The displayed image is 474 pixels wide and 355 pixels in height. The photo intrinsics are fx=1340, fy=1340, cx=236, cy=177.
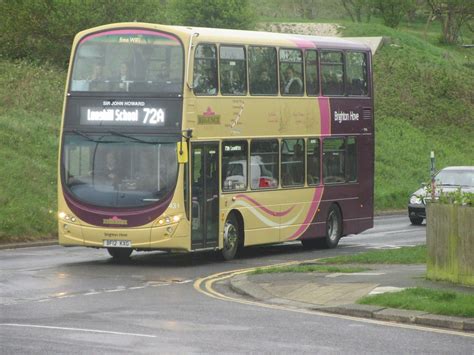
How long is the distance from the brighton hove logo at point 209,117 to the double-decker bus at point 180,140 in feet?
0.12

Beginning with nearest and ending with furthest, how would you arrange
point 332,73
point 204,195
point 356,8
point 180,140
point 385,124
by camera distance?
point 180,140, point 204,195, point 332,73, point 385,124, point 356,8

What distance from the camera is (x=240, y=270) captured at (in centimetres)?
2384

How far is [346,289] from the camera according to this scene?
19.2 metres

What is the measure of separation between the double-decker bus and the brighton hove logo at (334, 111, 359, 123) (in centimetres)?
161

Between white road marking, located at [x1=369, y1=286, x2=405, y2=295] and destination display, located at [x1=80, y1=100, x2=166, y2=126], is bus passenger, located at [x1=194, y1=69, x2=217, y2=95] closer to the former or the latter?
destination display, located at [x1=80, y1=100, x2=166, y2=126]

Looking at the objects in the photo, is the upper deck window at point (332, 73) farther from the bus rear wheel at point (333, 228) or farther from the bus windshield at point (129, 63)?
the bus windshield at point (129, 63)

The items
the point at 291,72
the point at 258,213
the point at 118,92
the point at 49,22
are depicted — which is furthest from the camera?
the point at 49,22

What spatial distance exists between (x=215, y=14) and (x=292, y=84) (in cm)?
5862

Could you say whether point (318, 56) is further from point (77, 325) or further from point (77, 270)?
point (77, 325)

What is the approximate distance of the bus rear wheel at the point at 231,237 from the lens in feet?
84.8

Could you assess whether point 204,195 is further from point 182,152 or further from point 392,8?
point 392,8

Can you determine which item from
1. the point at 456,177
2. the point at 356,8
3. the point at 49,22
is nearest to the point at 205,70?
the point at 456,177

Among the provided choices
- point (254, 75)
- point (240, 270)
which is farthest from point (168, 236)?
point (254, 75)

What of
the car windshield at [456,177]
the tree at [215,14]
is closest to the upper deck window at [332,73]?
the car windshield at [456,177]
